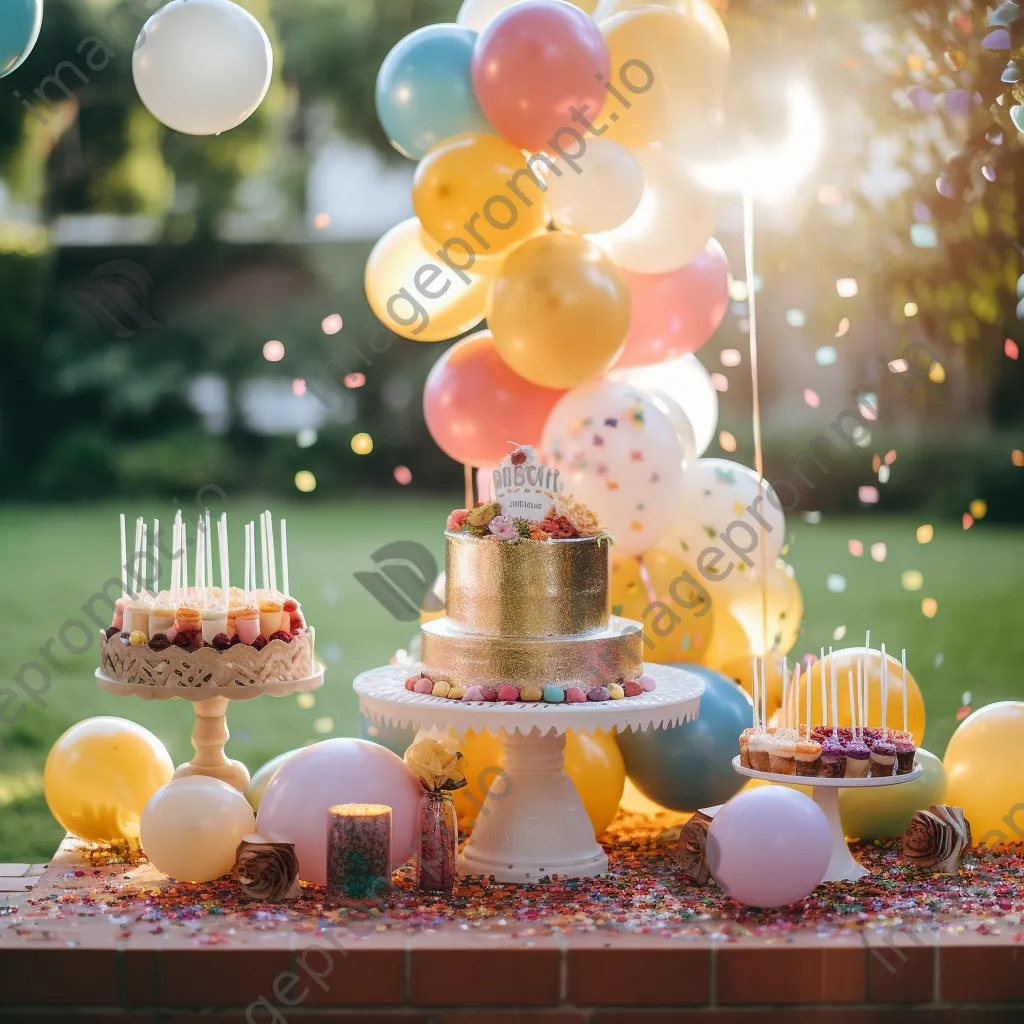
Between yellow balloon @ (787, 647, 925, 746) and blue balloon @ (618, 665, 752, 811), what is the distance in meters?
0.19

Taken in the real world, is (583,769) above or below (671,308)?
below

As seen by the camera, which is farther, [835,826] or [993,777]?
[993,777]

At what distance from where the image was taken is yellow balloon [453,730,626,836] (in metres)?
3.92

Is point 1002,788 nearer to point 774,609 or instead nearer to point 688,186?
point 774,609

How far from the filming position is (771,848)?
331 cm

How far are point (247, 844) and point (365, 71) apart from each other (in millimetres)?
15177

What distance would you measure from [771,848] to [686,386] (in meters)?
1.86

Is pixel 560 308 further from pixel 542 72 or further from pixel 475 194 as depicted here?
pixel 542 72

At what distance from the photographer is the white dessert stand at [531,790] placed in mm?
3535

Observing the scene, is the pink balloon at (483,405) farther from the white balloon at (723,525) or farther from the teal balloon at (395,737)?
the teal balloon at (395,737)

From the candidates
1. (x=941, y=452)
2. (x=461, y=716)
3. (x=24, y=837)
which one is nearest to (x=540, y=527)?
(x=461, y=716)

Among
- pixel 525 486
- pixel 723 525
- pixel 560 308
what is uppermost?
pixel 560 308

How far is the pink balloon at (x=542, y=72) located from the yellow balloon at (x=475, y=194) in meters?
0.10

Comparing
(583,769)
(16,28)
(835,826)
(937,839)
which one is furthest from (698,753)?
(16,28)
